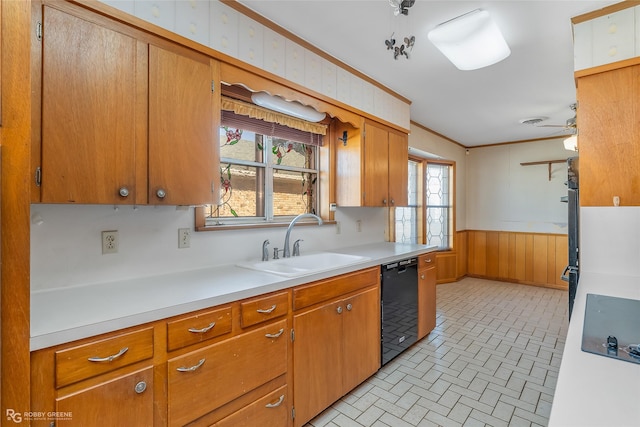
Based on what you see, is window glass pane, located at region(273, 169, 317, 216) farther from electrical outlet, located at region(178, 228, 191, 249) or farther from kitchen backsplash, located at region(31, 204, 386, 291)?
electrical outlet, located at region(178, 228, 191, 249)

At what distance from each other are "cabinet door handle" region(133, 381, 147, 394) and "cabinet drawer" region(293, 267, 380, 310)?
779mm

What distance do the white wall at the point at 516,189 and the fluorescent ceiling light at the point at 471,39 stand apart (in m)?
3.99

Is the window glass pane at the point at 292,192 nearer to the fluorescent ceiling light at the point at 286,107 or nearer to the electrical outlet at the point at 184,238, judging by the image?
the fluorescent ceiling light at the point at 286,107

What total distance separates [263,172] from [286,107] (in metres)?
0.54

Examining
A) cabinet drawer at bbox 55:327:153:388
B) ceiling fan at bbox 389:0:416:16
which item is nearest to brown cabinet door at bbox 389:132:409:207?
ceiling fan at bbox 389:0:416:16

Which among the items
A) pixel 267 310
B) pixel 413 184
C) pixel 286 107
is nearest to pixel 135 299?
pixel 267 310

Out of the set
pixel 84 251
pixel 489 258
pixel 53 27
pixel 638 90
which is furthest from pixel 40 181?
pixel 489 258

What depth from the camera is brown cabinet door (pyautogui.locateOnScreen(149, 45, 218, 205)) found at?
57.4 inches

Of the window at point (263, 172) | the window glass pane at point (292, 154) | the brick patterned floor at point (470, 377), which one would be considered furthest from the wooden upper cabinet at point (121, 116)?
the brick patterned floor at point (470, 377)

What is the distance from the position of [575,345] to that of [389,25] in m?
2.02

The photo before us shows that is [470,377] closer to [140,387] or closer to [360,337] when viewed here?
[360,337]

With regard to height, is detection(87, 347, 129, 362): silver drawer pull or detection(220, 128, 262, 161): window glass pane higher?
detection(220, 128, 262, 161): window glass pane

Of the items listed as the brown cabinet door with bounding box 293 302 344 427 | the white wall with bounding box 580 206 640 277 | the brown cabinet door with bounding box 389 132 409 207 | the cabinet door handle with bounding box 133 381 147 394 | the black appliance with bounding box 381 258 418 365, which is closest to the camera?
the cabinet door handle with bounding box 133 381 147 394

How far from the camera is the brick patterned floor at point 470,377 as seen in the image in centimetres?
194
